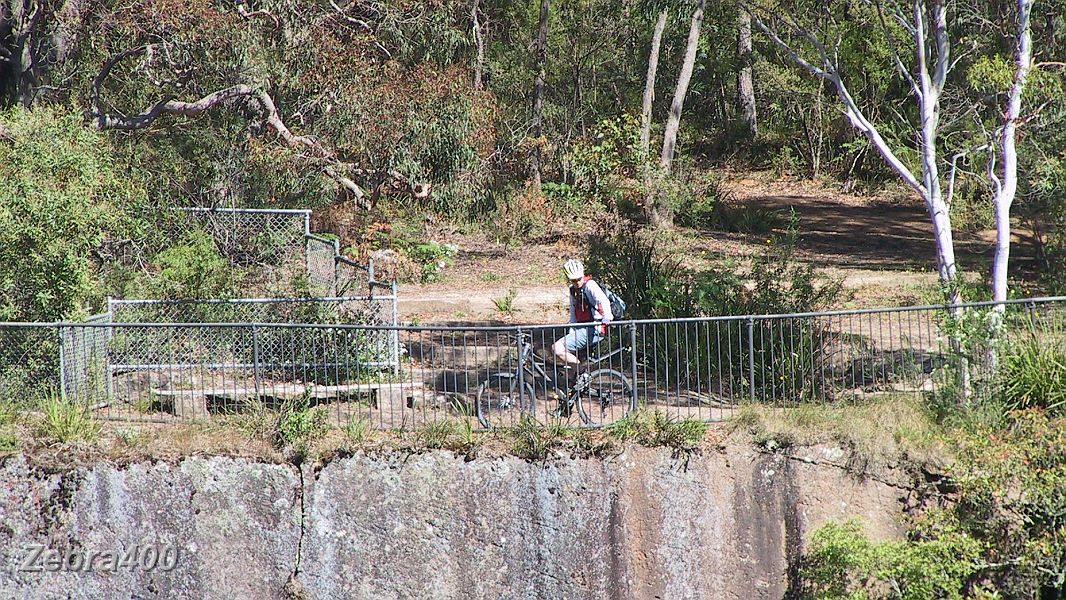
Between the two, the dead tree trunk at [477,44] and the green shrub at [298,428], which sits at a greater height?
the dead tree trunk at [477,44]

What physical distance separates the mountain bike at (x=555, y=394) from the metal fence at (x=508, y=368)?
0.02 m

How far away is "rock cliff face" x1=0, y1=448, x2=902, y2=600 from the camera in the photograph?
9508 mm

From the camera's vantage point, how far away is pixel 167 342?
11.0 m

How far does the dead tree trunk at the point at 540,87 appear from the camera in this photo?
26797 mm

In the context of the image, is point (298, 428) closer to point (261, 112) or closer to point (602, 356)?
point (602, 356)

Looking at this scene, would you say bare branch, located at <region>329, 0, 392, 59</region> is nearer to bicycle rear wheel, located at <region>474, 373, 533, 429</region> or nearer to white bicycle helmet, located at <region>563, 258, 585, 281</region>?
white bicycle helmet, located at <region>563, 258, 585, 281</region>

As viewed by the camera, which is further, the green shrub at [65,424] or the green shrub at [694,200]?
the green shrub at [694,200]

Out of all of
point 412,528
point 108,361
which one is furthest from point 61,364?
point 412,528

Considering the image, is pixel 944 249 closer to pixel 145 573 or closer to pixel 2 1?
pixel 145 573

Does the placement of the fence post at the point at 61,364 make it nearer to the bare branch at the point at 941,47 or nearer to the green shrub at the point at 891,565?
the green shrub at the point at 891,565

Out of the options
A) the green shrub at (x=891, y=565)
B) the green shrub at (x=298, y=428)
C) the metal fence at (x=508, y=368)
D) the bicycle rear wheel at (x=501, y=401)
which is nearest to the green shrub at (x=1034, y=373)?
the metal fence at (x=508, y=368)

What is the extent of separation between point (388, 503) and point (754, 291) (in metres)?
5.71

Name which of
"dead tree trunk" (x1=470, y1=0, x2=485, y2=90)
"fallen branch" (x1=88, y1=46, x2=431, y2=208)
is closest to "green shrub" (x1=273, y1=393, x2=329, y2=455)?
"fallen branch" (x1=88, y1=46, x2=431, y2=208)

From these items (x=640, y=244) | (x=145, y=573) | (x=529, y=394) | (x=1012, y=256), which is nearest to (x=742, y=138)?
(x=1012, y=256)
